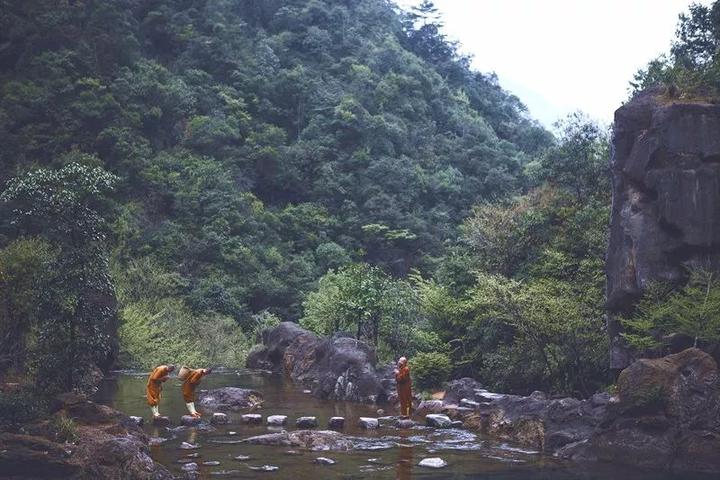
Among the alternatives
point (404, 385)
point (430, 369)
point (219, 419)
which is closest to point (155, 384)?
point (219, 419)

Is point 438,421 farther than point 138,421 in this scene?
Yes

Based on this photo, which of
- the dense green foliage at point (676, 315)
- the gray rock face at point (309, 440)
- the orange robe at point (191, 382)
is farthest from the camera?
the orange robe at point (191, 382)

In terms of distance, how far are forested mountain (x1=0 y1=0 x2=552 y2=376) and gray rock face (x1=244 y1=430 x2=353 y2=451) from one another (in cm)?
2290

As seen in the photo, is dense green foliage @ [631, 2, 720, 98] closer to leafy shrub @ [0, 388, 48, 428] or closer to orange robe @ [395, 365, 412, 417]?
orange robe @ [395, 365, 412, 417]

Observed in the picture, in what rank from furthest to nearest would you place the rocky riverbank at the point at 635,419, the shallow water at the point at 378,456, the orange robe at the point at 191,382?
the orange robe at the point at 191,382 < the rocky riverbank at the point at 635,419 < the shallow water at the point at 378,456

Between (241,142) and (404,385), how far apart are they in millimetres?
47480

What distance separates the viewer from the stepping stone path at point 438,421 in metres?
23.3

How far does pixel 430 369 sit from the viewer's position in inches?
1213

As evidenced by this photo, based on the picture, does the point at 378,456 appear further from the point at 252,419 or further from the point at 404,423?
the point at 252,419

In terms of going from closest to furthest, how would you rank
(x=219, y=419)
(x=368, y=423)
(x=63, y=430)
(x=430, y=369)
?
(x=63, y=430) < (x=368, y=423) < (x=219, y=419) < (x=430, y=369)

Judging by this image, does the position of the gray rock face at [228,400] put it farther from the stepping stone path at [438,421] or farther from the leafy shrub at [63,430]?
the leafy shrub at [63,430]

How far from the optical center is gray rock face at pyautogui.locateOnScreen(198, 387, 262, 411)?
87.0 feet

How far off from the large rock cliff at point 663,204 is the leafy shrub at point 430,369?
7675mm

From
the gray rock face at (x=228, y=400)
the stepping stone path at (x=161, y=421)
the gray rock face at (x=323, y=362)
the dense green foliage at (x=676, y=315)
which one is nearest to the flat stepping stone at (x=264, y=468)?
the stepping stone path at (x=161, y=421)
